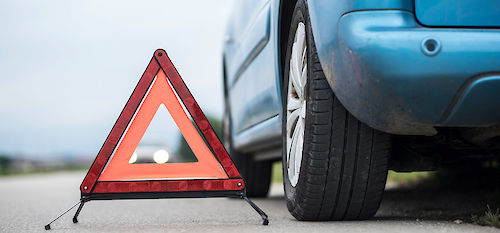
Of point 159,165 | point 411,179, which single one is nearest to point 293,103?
point 159,165

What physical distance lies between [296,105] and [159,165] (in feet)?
2.20

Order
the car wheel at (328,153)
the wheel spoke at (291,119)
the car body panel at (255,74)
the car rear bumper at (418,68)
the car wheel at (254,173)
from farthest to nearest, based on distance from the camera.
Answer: the car wheel at (254,173)
the car body panel at (255,74)
the wheel spoke at (291,119)
the car wheel at (328,153)
the car rear bumper at (418,68)

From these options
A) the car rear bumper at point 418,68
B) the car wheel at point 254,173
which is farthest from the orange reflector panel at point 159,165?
the car wheel at point 254,173

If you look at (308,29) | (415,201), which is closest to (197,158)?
(308,29)

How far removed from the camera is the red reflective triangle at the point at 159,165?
9.53 feet

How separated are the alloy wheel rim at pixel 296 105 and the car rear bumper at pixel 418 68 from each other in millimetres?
522

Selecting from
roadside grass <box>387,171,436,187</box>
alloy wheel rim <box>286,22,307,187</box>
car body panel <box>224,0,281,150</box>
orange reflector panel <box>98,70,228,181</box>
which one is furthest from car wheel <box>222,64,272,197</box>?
orange reflector panel <box>98,70,228,181</box>

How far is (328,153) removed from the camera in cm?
263

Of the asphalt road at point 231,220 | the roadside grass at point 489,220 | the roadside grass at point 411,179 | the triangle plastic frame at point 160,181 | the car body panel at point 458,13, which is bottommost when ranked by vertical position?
the roadside grass at point 411,179

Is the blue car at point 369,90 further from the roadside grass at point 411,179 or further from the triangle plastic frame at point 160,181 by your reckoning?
the roadside grass at point 411,179

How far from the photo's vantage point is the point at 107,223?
3.28 meters

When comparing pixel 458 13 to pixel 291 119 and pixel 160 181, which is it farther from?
pixel 160 181

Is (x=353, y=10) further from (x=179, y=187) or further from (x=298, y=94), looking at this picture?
(x=179, y=187)

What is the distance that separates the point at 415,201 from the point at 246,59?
4.65 feet
